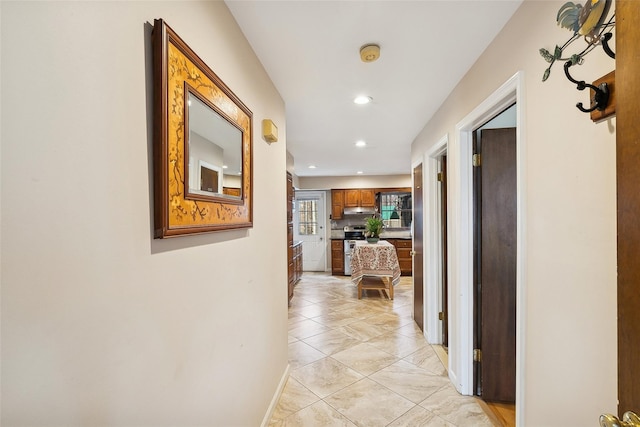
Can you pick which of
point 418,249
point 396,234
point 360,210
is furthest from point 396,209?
point 418,249

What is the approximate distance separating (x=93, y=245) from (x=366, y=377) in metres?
2.40

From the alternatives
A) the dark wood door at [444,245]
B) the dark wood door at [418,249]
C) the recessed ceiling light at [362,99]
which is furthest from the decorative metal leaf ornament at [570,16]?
the dark wood door at [418,249]

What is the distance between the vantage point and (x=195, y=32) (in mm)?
1058

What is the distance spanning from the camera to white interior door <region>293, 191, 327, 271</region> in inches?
297

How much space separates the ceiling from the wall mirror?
50 centimetres

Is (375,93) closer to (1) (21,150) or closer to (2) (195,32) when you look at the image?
(2) (195,32)

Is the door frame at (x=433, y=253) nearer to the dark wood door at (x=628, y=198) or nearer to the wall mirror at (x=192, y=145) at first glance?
the wall mirror at (x=192, y=145)

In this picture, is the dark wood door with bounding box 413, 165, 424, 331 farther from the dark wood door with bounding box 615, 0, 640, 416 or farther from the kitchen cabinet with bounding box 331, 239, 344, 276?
the kitchen cabinet with bounding box 331, 239, 344, 276

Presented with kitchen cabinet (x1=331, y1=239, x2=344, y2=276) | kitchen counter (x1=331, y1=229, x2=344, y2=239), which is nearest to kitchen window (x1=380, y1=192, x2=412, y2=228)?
kitchen counter (x1=331, y1=229, x2=344, y2=239)

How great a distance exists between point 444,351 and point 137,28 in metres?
3.33

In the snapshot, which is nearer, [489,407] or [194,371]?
[194,371]

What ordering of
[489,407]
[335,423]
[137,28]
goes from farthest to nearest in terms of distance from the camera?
[489,407] < [335,423] < [137,28]

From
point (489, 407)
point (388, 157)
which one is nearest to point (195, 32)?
point (489, 407)

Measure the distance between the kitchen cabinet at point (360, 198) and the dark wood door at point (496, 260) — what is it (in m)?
5.08
